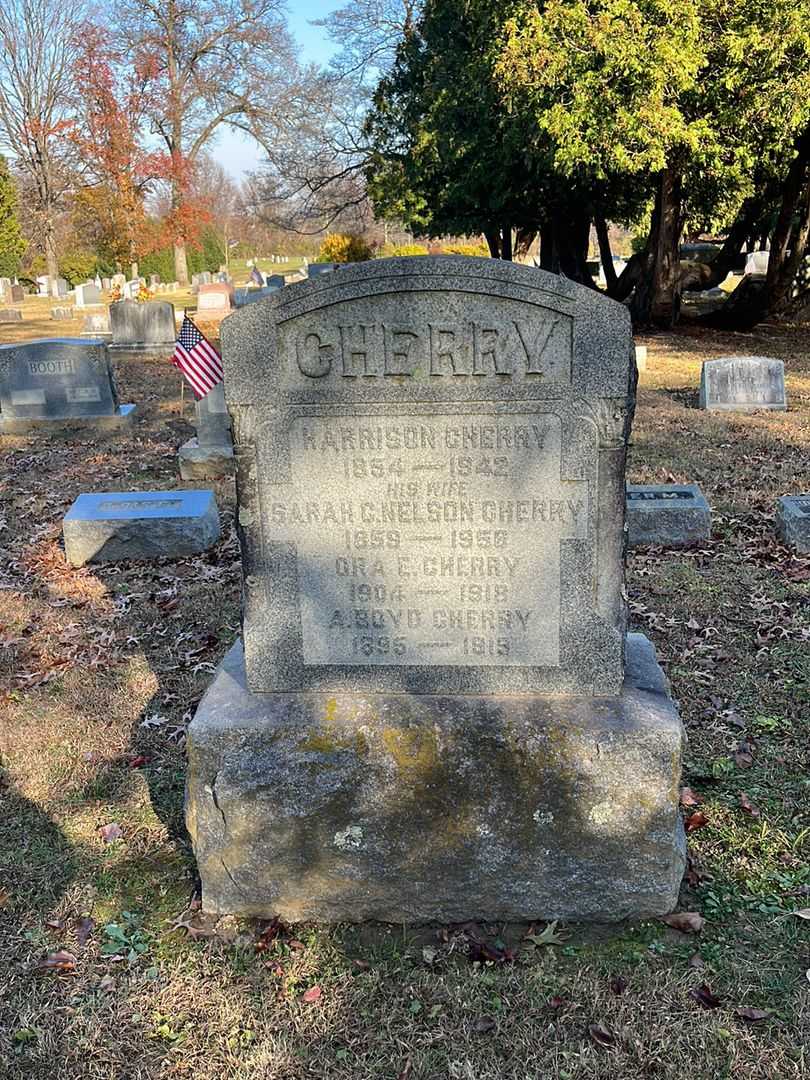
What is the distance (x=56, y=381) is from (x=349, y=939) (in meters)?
11.7

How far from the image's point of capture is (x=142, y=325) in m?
21.3

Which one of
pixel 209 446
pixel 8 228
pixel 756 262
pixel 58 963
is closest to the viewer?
pixel 58 963

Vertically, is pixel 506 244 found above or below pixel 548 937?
above

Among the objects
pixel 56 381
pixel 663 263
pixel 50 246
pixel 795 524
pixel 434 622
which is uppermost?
pixel 50 246

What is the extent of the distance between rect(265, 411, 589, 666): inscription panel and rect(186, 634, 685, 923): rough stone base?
0.76ft

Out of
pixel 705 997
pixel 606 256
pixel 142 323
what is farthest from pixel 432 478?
pixel 606 256

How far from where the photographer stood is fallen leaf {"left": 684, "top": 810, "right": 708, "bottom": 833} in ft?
12.1

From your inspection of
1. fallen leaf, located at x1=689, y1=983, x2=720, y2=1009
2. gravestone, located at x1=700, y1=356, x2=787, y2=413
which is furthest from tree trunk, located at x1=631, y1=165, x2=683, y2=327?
fallen leaf, located at x1=689, y1=983, x2=720, y2=1009

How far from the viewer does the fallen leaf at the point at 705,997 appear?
2811mm

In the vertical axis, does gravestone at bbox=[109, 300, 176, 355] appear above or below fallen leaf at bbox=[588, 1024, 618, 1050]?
above

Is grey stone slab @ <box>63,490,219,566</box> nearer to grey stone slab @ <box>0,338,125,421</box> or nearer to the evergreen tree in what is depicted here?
grey stone slab @ <box>0,338,125,421</box>

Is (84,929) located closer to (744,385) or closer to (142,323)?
(744,385)

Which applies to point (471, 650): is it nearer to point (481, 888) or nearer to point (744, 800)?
point (481, 888)

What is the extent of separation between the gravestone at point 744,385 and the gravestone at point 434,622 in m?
10.3
